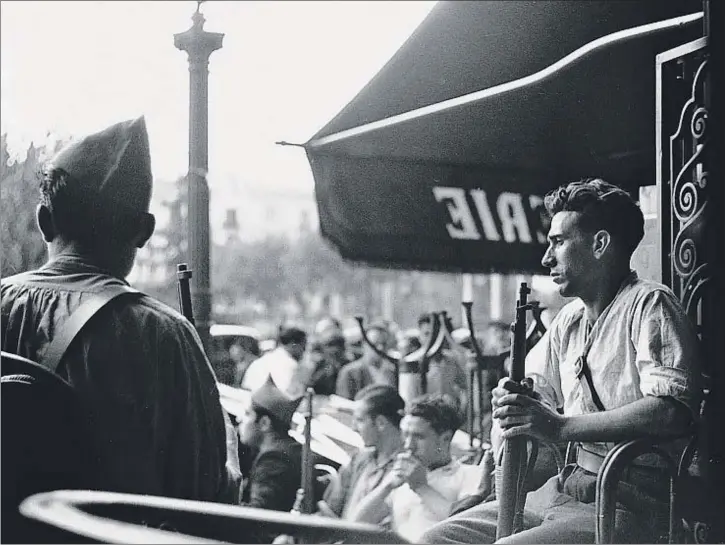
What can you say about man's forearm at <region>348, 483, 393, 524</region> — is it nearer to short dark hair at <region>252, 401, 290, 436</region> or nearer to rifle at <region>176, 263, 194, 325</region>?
short dark hair at <region>252, 401, 290, 436</region>

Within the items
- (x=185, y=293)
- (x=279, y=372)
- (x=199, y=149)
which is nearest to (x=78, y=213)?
(x=185, y=293)

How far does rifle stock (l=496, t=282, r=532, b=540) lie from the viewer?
8.92 ft

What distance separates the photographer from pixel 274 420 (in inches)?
167

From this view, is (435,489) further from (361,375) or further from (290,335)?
(361,375)

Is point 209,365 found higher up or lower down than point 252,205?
lower down

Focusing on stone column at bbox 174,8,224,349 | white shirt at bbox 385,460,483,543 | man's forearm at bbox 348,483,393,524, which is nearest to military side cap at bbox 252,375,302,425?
man's forearm at bbox 348,483,393,524

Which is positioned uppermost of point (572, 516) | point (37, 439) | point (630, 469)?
point (37, 439)

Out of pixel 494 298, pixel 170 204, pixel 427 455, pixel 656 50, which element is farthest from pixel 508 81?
pixel 494 298

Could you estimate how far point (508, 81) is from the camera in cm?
344

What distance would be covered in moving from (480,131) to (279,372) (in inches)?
91.1

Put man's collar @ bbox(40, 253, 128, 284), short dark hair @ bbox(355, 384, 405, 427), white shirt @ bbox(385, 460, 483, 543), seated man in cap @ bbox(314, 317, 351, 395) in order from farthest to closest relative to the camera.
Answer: seated man in cap @ bbox(314, 317, 351, 395) → short dark hair @ bbox(355, 384, 405, 427) → white shirt @ bbox(385, 460, 483, 543) → man's collar @ bbox(40, 253, 128, 284)

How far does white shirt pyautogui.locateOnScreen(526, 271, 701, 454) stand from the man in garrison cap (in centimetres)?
91

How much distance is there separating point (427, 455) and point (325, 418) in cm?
145

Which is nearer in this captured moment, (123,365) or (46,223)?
(123,365)
